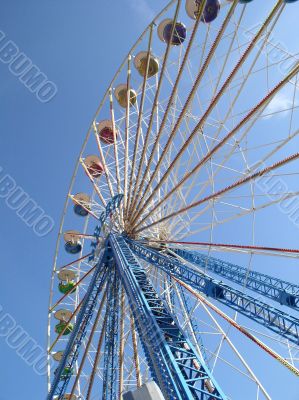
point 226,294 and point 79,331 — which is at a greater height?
point 226,294

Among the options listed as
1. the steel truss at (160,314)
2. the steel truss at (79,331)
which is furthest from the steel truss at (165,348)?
the steel truss at (79,331)

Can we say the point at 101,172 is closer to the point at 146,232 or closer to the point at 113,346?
the point at 146,232

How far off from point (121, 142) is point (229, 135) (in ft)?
32.3

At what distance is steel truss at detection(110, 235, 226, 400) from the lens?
940 cm

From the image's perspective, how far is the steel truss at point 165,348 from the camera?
370 inches

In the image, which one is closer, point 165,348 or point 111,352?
point 165,348

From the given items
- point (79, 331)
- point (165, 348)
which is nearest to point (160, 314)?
Answer: point (165, 348)

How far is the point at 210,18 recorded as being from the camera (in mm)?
14656

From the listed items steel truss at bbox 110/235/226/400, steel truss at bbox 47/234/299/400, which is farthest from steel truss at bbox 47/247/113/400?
steel truss at bbox 110/235/226/400

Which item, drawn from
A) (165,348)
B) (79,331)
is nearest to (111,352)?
(79,331)

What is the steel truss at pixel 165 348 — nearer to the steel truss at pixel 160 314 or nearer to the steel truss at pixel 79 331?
the steel truss at pixel 160 314

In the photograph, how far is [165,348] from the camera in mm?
10312

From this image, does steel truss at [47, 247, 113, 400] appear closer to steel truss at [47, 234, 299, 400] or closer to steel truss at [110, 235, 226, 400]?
steel truss at [47, 234, 299, 400]

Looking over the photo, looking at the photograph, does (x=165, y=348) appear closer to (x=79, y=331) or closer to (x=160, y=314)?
(x=160, y=314)
